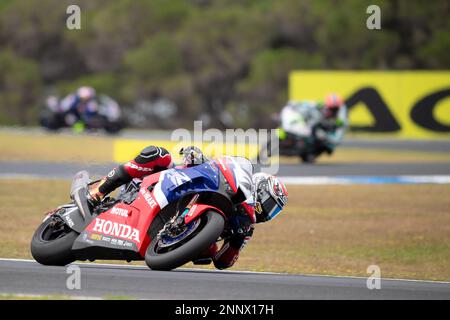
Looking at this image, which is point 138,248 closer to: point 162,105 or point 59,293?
point 59,293

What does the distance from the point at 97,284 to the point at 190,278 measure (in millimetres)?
738

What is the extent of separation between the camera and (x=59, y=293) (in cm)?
675

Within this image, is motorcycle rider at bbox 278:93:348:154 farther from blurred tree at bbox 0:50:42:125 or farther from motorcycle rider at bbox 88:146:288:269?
blurred tree at bbox 0:50:42:125

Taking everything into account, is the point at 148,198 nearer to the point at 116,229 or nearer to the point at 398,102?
the point at 116,229

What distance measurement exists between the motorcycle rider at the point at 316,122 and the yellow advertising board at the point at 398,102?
8.75 m

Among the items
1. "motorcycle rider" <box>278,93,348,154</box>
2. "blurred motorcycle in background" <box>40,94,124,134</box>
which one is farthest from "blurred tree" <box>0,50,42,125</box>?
"motorcycle rider" <box>278,93,348,154</box>

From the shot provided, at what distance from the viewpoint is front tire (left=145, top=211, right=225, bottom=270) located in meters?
7.39

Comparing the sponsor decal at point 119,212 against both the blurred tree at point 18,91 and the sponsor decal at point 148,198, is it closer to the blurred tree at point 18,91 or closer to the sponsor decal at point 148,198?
the sponsor decal at point 148,198

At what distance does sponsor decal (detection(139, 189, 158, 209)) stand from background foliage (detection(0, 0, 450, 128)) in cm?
3252

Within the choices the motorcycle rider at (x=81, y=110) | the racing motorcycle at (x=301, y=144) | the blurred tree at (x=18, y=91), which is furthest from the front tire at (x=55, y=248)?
the blurred tree at (x=18, y=91)

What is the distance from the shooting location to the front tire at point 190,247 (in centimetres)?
739

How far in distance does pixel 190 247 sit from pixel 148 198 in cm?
67

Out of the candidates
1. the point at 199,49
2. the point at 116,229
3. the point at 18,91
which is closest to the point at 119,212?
the point at 116,229
